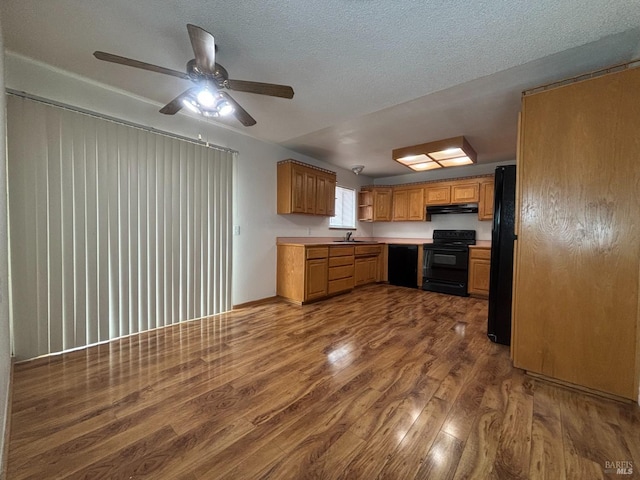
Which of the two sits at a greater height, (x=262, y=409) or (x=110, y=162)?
(x=110, y=162)

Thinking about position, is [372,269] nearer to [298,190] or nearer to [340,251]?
[340,251]

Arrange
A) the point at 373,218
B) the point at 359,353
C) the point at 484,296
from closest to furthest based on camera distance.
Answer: the point at 359,353, the point at 484,296, the point at 373,218

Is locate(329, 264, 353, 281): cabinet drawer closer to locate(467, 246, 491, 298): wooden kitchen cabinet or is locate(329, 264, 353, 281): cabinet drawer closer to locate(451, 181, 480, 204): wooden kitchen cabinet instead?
locate(467, 246, 491, 298): wooden kitchen cabinet

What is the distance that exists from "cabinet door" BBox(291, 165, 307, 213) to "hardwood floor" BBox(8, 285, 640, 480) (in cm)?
219

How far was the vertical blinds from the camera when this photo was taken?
2.09 meters

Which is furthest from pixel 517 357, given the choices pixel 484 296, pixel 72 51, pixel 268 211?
pixel 72 51

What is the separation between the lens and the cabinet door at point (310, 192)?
14.0ft

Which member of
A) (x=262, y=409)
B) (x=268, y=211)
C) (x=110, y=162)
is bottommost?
(x=262, y=409)

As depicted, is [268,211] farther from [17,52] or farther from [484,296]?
[484,296]

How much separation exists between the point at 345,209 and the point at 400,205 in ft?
4.08

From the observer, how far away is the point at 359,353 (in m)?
2.34

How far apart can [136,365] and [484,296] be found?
498cm

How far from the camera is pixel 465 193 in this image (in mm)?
4844

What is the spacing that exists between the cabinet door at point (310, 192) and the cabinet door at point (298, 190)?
0.16 ft
